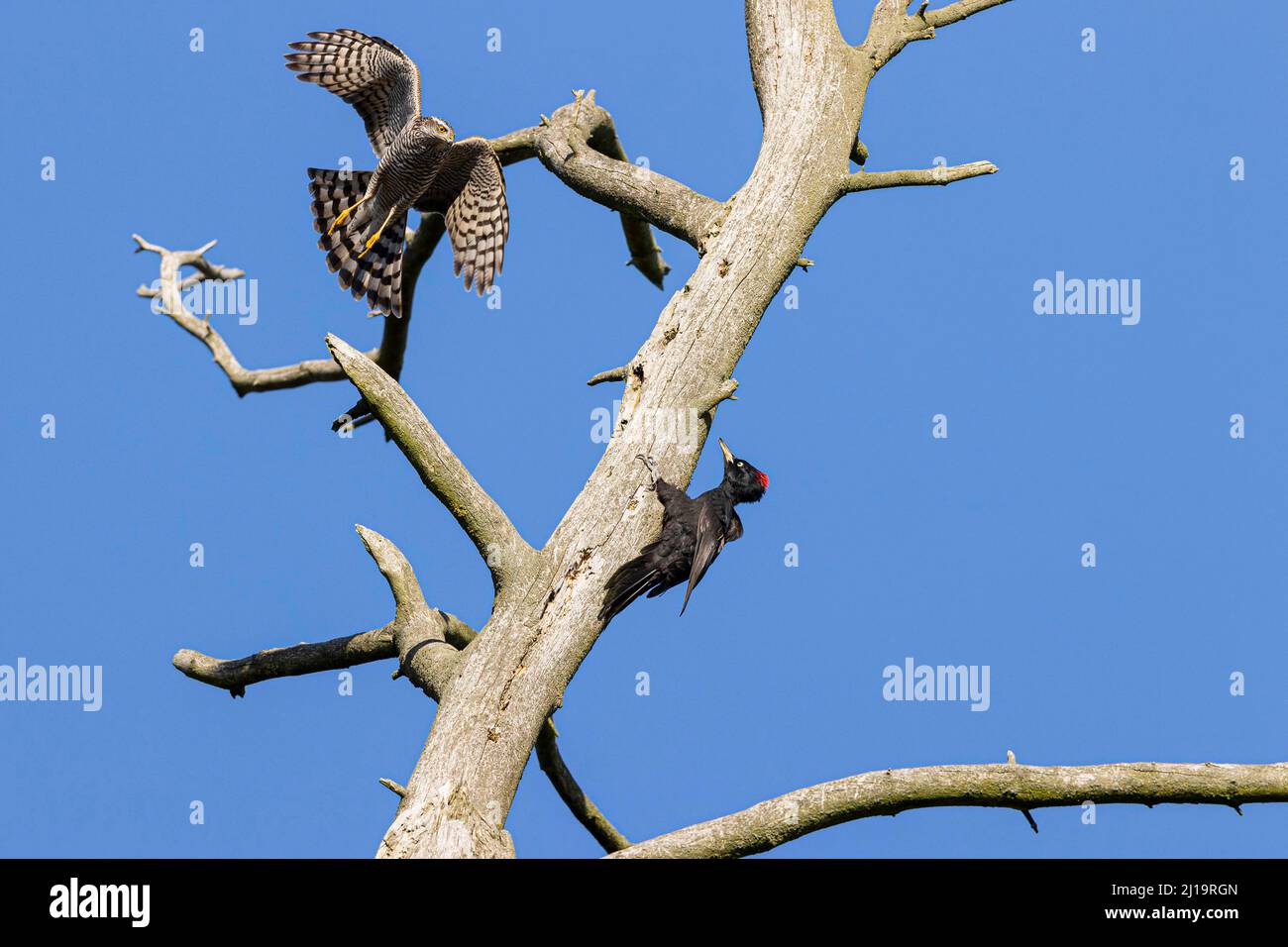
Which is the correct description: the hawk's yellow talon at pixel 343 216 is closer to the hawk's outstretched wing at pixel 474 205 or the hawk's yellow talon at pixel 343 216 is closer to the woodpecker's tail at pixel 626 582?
the hawk's outstretched wing at pixel 474 205

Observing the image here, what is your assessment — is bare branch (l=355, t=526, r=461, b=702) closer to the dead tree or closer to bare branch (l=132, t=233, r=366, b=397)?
the dead tree

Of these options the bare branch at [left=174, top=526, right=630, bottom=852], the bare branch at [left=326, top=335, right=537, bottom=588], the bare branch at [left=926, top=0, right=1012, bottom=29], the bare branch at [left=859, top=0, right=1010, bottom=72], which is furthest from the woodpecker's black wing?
the bare branch at [left=926, top=0, right=1012, bottom=29]

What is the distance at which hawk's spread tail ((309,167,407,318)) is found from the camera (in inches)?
364

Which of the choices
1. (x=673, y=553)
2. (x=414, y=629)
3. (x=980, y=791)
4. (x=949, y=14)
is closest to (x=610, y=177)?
(x=949, y=14)

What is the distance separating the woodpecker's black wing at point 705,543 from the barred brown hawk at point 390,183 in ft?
9.46

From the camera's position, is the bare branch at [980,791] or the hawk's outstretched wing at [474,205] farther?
the hawk's outstretched wing at [474,205]

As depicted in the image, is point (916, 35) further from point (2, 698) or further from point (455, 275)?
point (2, 698)

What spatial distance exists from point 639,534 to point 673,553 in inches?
9.0

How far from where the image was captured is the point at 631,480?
6.61 meters

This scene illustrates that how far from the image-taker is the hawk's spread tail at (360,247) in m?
9.23

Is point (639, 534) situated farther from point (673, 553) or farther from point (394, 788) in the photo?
point (394, 788)

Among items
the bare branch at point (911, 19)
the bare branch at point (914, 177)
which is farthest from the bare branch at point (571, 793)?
the bare branch at point (911, 19)
